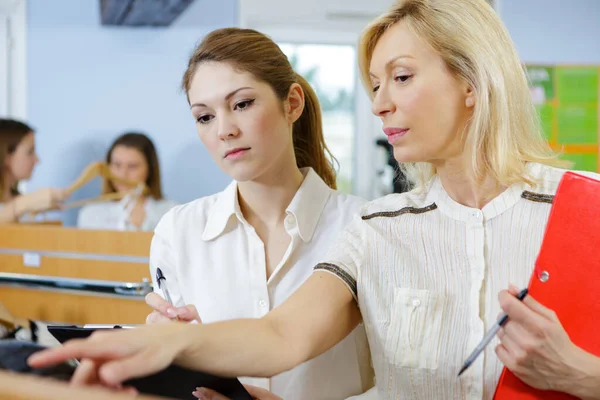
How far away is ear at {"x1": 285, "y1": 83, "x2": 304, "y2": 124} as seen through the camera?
1.48 m

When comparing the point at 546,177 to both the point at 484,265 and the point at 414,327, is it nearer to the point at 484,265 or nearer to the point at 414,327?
the point at 484,265

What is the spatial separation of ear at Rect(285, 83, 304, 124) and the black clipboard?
69cm

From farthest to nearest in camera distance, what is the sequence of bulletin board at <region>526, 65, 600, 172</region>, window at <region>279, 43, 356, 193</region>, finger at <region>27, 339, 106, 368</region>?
1. bulletin board at <region>526, 65, 600, 172</region>
2. window at <region>279, 43, 356, 193</region>
3. finger at <region>27, 339, 106, 368</region>

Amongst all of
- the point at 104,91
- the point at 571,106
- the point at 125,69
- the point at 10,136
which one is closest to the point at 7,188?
the point at 10,136

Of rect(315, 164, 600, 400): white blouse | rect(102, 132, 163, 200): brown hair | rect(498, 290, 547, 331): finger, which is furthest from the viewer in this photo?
rect(102, 132, 163, 200): brown hair

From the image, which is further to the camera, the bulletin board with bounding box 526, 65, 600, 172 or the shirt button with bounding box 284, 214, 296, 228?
the bulletin board with bounding box 526, 65, 600, 172

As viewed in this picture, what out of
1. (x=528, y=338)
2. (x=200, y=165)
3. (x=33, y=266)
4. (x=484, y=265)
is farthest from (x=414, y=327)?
(x=200, y=165)

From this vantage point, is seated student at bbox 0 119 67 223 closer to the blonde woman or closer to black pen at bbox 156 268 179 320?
black pen at bbox 156 268 179 320

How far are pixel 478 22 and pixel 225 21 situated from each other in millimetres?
3555

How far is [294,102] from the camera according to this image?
59.1 inches

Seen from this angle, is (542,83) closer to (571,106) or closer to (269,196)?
(571,106)

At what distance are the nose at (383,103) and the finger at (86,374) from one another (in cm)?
67

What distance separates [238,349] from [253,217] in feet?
2.04

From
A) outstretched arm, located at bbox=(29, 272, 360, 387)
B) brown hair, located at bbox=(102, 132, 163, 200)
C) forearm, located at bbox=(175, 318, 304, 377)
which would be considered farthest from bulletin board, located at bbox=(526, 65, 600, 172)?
forearm, located at bbox=(175, 318, 304, 377)
